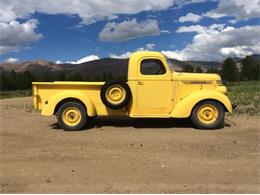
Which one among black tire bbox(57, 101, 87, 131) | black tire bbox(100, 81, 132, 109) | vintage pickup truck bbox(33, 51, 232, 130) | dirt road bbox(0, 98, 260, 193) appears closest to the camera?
dirt road bbox(0, 98, 260, 193)

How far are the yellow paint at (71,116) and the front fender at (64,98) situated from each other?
305 millimetres

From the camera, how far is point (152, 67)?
1123 cm

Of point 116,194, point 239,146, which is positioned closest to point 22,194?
point 116,194

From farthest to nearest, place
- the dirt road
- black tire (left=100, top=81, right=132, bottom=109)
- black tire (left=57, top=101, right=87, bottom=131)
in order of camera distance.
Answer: black tire (left=57, top=101, right=87, bottom=131) → black tire (left=100, top=81, right=132, bottom=109) → the dirt road

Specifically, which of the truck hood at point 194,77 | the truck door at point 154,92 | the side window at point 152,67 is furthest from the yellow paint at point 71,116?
the truck hood at point 194,77

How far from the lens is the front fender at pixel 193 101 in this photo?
1091 centimetres

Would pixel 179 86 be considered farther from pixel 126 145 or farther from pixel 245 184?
pixel 245 184

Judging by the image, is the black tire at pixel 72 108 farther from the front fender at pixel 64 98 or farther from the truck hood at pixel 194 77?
the truck hood at pixel 194 77

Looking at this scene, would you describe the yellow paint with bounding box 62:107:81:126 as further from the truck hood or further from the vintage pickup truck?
the truck hood

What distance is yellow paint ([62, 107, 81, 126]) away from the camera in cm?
1115

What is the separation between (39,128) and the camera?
453 inches

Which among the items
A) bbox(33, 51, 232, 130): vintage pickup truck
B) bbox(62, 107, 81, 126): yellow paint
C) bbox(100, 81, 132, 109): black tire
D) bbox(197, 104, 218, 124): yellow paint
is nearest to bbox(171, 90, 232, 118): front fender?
bbox(33, 51, 232, 130): vintage pickup truck

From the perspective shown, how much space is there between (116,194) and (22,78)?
229 feet

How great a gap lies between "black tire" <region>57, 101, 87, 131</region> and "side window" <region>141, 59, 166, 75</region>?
1912 millimetres
